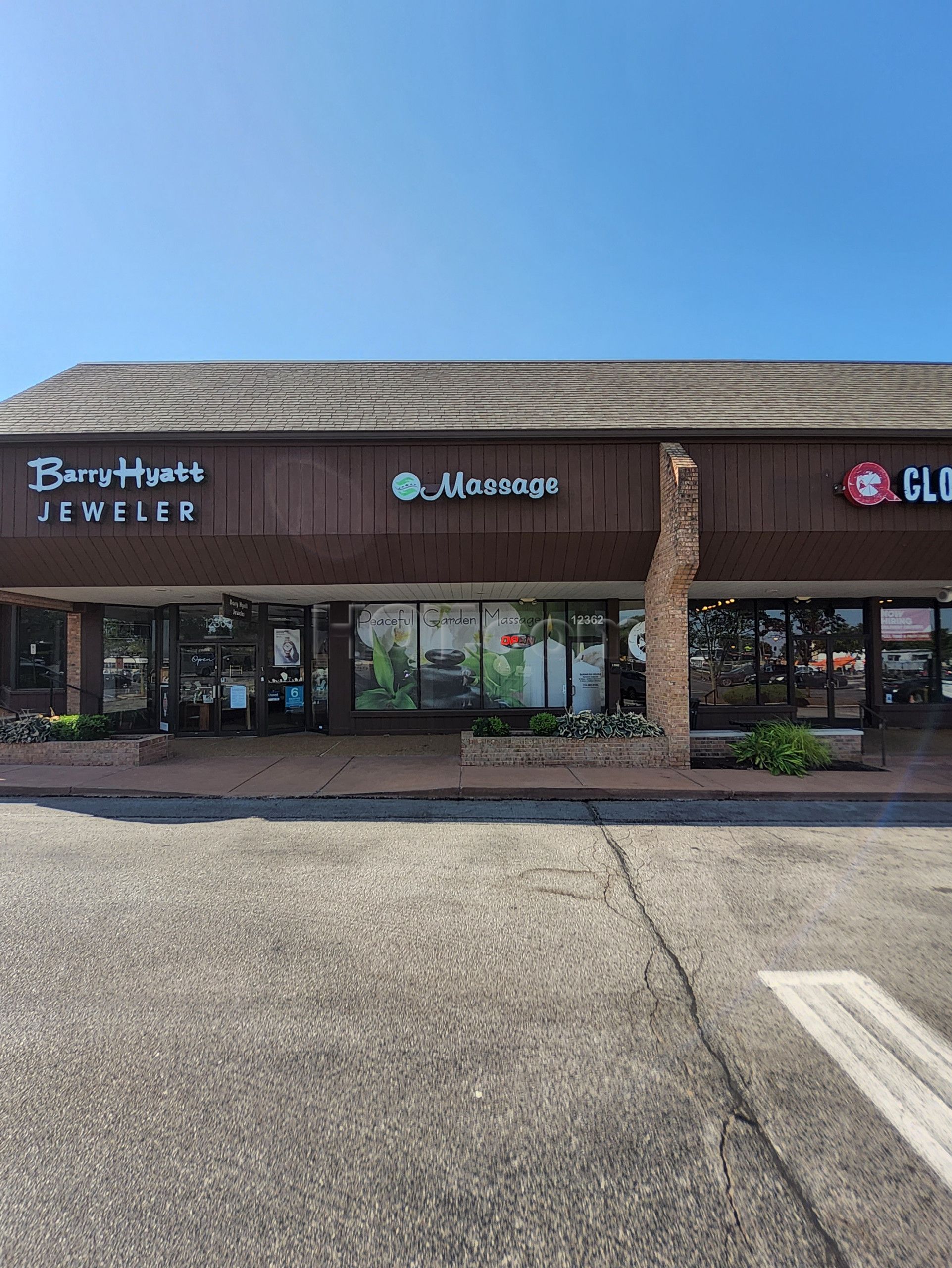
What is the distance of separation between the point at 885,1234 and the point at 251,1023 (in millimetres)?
3134

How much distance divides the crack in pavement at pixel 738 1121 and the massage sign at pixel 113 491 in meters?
10.3

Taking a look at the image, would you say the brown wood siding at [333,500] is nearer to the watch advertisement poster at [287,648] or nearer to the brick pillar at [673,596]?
the brick pillar at [673,596]

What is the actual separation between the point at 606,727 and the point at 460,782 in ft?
10.5

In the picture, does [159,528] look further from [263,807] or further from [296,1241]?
Result: [296,1241]

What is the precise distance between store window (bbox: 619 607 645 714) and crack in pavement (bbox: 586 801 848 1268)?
1079 centimetres

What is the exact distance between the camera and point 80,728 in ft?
37.1

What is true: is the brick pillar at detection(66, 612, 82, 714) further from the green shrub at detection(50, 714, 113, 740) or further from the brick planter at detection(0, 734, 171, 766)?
the brick planter at detection(0, 734, 171, 766)

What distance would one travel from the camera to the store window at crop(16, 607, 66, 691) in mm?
16188

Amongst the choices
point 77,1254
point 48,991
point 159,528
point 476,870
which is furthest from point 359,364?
point 77,1254

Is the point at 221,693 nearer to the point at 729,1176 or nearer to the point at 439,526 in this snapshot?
the point at 439,526

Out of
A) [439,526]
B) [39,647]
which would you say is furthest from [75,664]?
[439,526]

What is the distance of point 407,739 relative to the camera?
13.6 metres

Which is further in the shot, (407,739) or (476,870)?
(407,739)

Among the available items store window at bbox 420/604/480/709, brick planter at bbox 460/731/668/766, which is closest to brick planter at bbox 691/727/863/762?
brick planter at bbox 460/731/668/766
